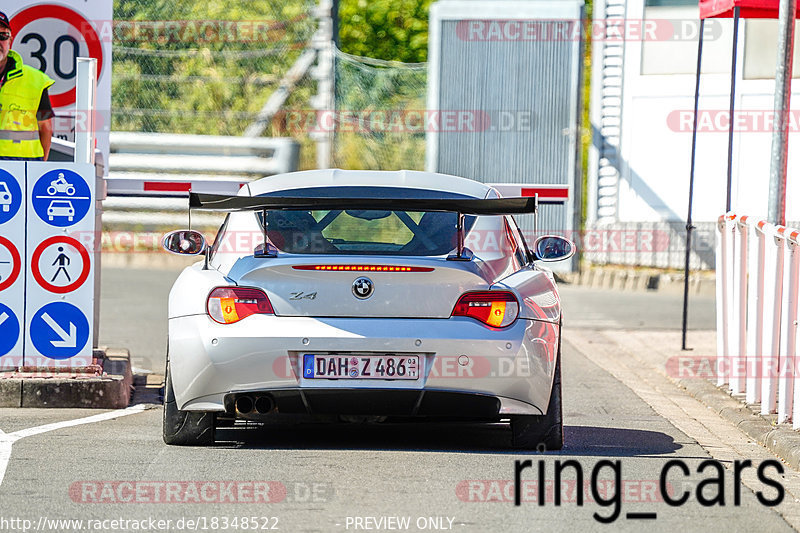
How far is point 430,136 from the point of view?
851 inches

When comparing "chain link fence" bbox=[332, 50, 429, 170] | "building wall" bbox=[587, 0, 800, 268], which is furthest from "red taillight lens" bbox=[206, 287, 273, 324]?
"chain link fence" bbox=[332, 50, 429, 170]

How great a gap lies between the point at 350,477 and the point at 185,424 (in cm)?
111

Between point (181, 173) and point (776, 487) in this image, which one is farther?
point (181, 173)

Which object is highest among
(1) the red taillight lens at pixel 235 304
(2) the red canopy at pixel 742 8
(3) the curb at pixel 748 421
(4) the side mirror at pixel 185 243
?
(2) the red canopy at pixel 742 8

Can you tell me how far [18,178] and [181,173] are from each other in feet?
42.1

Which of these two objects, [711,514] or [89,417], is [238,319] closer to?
[89,417]

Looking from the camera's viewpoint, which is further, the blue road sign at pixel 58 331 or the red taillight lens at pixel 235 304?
the blue road sign at pixel 58 331

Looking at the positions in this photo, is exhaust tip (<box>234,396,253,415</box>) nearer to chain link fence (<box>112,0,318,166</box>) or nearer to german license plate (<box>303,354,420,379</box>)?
german license plate (<box>303,354,420,379</box>)

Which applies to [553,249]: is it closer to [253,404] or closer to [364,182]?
[364,182]

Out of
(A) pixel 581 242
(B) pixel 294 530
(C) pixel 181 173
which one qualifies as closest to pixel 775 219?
(B) pixel 294 530

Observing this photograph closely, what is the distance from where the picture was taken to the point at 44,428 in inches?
319

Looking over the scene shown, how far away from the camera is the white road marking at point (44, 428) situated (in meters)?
7.14

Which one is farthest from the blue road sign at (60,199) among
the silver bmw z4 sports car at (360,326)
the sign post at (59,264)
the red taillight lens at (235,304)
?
the red taillight lens at (235,304)

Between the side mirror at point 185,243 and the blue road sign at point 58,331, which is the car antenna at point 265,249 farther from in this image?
the blue road sign at point 58,331
